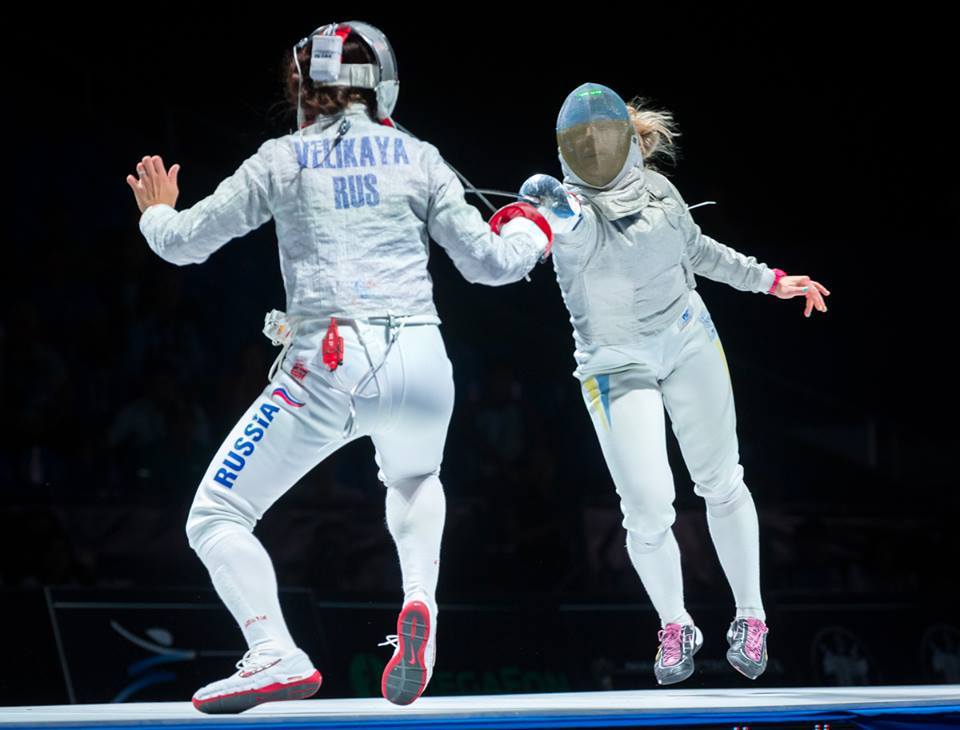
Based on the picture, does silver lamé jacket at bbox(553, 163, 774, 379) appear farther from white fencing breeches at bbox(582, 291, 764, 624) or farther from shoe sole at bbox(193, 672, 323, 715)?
shoe sole at bbox(193, 672, 323, 715)

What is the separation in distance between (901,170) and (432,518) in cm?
494

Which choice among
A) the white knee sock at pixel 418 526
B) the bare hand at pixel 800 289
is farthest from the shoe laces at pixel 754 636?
the white knee sock at pixel 418 526

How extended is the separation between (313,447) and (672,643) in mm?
1252

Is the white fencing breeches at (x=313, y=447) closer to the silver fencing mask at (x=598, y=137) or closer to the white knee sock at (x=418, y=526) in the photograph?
the white knee sock at (x=418, y=526)

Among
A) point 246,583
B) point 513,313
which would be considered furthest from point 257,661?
point 513,313

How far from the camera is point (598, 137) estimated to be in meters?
3.47

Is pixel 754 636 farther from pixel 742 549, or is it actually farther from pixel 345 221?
pixel 345 221

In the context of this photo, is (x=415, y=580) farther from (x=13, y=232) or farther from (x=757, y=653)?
(x=13, y=232)

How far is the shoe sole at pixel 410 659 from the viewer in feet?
9.16

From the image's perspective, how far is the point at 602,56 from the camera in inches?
258

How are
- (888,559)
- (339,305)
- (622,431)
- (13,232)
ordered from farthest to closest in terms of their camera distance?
(13,232) < (888,559) < (622,431) < (339,305)

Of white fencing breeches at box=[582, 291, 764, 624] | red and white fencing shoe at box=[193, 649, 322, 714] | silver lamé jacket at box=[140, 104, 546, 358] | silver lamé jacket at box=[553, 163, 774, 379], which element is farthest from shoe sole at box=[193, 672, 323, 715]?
silver lamé jacket at box=[553, 163, 774, 379]

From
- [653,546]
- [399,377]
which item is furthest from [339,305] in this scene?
[653,546]

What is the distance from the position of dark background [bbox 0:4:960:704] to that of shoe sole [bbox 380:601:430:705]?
208cm
